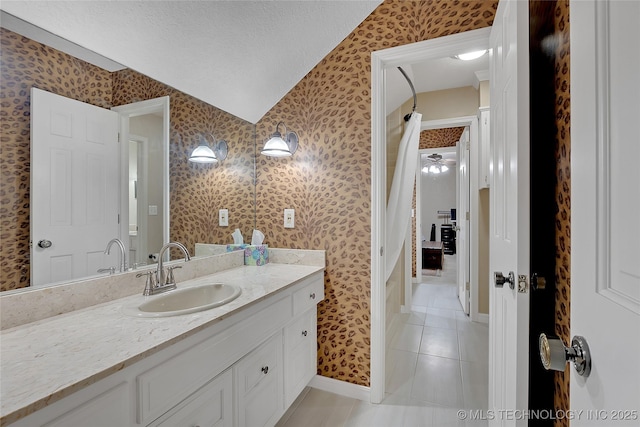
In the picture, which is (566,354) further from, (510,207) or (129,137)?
(129,137)

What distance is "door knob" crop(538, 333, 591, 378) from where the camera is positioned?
20.2 inches

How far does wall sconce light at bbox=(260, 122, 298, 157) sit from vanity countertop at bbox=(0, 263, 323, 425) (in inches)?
42.4

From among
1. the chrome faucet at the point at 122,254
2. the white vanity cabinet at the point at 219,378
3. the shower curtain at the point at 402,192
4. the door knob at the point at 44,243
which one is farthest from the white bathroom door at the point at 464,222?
the door knob at the point at 44,243

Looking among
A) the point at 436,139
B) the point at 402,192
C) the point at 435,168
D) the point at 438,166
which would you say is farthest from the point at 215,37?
the point at 438,166

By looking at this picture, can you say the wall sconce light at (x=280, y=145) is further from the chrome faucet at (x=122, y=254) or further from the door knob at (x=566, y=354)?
the door knob at (x=566, y=354)

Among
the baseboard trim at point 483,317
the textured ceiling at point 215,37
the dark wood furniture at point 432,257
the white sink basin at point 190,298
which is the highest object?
the textured ceiling at point 215,37

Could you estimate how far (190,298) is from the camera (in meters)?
1.48

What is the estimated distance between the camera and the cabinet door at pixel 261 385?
124cm

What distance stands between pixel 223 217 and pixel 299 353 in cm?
104

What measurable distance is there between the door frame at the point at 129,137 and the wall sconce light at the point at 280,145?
0.63 meters

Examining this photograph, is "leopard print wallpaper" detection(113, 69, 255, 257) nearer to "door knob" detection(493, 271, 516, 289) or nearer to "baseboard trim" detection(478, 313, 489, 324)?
"door knob" detection(493, 271, 516, 289)

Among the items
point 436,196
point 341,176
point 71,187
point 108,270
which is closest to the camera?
point 71,187

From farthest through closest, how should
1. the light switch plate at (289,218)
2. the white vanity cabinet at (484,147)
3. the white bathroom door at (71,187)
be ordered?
1. the white vanity cabinet at (484,147)
2. the light switch plate at (289,218)
3. the white bathroom door at (71,187)

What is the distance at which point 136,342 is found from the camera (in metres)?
0.86
